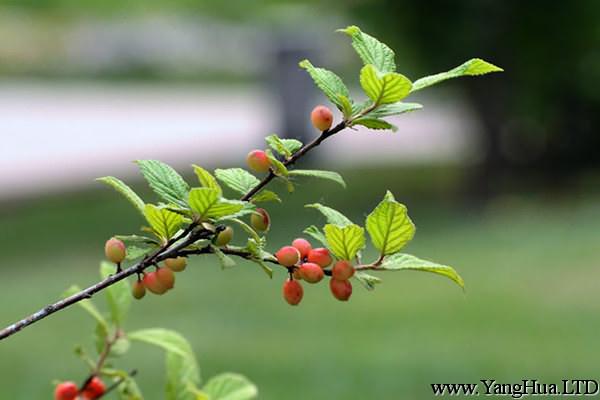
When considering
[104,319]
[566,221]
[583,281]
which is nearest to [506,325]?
[583,281]

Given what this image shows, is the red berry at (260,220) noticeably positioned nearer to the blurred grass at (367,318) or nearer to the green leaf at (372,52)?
the green leaf at (372,52)

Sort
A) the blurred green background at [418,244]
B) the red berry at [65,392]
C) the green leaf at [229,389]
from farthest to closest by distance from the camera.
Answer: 1. the blurred green background at [418,244]
2. the green leaf at [229,389]
3. the red berry at [65,392]

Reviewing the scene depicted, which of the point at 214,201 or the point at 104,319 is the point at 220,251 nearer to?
the point at 214,201

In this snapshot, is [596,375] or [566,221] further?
[566,221]

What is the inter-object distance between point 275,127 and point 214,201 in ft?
48.0

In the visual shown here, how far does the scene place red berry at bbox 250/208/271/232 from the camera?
52.2 inches

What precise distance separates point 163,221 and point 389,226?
0.84 ft

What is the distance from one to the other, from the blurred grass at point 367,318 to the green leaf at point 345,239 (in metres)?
2.68

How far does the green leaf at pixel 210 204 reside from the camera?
1.26 meters

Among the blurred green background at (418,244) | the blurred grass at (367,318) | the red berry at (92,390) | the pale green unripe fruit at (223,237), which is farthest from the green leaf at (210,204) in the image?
the blurred green background at (418,244)

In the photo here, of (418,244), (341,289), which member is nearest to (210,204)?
(341,289)

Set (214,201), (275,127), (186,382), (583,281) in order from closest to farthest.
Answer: (214,201) < (186,382) < (583,281) < (275,127)

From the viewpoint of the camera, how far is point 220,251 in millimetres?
1302

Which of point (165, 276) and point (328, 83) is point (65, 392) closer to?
point (165, 276)
